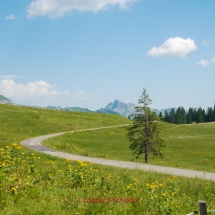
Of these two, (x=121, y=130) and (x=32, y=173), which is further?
(x=121, y=130)

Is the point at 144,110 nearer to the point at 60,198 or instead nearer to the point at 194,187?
the point at 194,187

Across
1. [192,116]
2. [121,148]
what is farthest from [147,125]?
[192,116]

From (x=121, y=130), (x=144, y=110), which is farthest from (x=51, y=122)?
(x=144, y=110)

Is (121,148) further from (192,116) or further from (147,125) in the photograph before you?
(192,116)

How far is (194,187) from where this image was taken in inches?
524

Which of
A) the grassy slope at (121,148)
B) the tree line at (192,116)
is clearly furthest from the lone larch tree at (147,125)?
the tree line at (192,116)

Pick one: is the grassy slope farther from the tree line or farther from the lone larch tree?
the tree line

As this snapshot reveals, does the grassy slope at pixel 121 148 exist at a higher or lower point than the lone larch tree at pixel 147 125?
lower

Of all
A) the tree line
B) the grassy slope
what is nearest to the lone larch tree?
the grassy slope

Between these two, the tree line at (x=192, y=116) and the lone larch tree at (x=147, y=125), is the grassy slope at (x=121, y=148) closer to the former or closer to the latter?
the lone larch tree at (x=147, y=125)

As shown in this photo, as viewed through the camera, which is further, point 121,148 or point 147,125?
point 121,148

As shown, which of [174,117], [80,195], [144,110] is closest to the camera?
[80,195]

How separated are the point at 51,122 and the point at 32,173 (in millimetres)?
65696

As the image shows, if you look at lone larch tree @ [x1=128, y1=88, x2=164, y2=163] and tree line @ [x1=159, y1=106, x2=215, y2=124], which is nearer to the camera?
lone larch tree @ [x1=128, y1=88, x2=164, y2=163]
